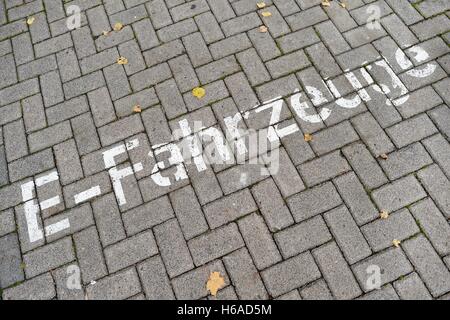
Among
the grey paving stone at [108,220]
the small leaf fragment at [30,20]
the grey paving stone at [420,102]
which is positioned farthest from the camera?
the small leaf fragment at [30,20]

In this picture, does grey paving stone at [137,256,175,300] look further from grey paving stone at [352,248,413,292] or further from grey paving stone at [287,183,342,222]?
grey paving stone at [352,248,413,292]

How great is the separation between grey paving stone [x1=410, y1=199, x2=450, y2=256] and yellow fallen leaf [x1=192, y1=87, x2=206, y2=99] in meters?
1.96

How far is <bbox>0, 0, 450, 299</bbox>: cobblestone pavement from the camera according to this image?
2969 millimetres

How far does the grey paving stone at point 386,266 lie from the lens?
2.87 m

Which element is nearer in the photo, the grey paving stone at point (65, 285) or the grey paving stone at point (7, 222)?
the grey paving stone at point (65, 285)

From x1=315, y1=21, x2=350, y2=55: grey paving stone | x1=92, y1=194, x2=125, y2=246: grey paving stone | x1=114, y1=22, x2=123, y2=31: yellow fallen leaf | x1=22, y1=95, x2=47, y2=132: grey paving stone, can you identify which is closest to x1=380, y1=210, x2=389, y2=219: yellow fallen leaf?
x1=315, y1=21, x2=350, y2=55: grey paving stone

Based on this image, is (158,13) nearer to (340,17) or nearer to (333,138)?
(340,17)

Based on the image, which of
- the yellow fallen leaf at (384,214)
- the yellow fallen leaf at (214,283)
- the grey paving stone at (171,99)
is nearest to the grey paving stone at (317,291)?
the yellow fallen leaf at (214,283)

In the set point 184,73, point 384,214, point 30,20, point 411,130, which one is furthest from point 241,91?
point 30,20

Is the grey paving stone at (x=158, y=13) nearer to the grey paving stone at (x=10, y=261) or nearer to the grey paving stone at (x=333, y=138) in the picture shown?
the grey paving stone at (x=333, y=138)

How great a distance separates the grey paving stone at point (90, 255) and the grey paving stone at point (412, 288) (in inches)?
81.9

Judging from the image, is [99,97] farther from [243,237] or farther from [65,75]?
[243,237]

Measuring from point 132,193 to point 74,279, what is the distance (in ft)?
2.49

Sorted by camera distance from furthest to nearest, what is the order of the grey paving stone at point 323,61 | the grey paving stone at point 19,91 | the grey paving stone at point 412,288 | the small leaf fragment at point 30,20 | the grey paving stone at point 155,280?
the small leaf fragment at point 30,20 → the grey paving stone at point 19,91 → the grey paving stone at point 323,61 → the grey paving stone at point 155,280 → the grey paving stone at point 412,288
